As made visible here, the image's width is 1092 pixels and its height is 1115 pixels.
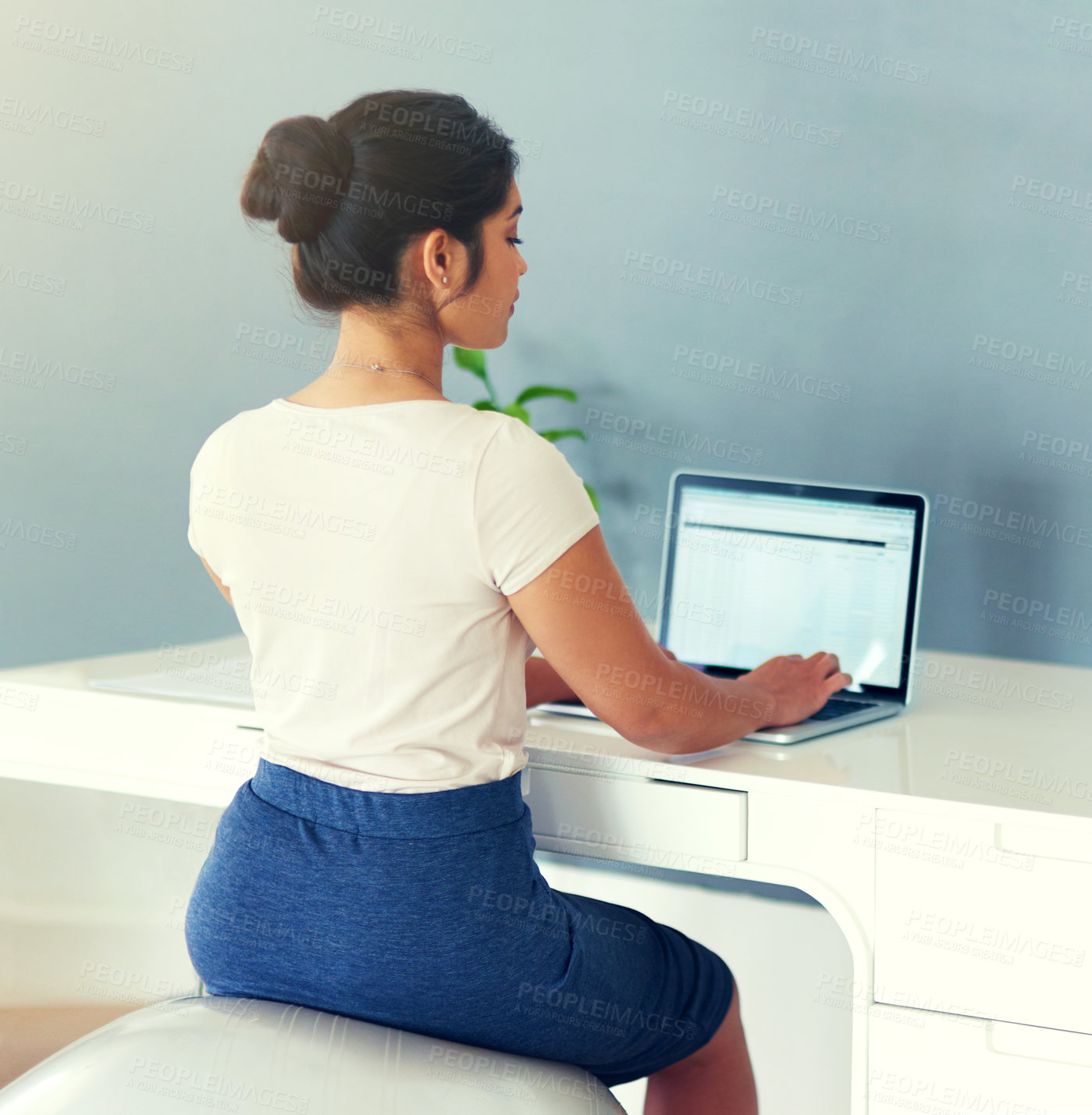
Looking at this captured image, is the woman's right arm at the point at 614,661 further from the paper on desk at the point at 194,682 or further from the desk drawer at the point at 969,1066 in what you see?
the paper on desk at the point at 194,682

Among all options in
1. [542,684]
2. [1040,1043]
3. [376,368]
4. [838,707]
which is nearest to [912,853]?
[1040,1043]

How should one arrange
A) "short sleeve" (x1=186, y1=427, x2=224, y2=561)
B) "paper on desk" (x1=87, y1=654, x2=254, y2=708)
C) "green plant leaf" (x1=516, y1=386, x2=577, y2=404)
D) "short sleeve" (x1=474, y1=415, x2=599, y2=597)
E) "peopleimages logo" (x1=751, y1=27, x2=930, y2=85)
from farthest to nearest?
"green plant leaf" (x1=516, y1=386, x2=577, y2=404), "peopleimages logo" (x1=751, y1=27, x2=930, y2=85), "paper on desk" (x1=87, y1=654, x2=254, y2=708), "short sleeve" (x1=186, y1=427, x2=224, y2=561), "short sleeve" (x1=474, y1=415, x2=599, y2=597)

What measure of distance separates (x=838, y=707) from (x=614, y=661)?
443 mm

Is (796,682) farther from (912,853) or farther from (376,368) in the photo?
(376,368)

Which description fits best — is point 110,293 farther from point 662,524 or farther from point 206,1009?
point 206,1009

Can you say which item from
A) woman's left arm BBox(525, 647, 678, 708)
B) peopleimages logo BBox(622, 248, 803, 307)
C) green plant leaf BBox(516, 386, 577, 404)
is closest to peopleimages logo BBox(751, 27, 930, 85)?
peopleimages logo BBox(622, 248, 803, 307)

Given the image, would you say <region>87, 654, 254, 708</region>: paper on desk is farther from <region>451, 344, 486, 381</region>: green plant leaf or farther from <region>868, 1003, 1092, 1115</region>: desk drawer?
<region>868, 1003, 1092, 1115</region>: desk drawer

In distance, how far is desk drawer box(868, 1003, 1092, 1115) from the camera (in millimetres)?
857

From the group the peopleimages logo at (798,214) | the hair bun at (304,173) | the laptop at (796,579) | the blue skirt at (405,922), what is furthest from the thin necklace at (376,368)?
the peopleimages logo at (798,214)

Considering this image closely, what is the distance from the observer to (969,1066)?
88 centimetres

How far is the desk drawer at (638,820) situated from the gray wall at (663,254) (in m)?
0.62

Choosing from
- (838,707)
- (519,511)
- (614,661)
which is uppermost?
(519,511)

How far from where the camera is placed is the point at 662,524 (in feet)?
5.18

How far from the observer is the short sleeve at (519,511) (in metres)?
0.78
